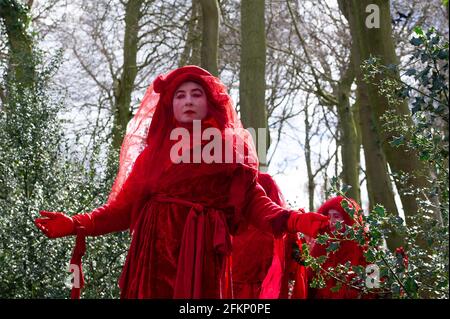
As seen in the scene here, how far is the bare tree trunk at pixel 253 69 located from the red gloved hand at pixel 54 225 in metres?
4.21

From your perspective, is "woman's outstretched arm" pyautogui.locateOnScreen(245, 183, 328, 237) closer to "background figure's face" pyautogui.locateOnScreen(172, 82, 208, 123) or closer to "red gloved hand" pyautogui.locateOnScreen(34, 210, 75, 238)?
"background figure's face" pyautogui.locateOnScreen(172, 82, 208, 123)

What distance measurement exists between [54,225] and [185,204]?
0.71 meters

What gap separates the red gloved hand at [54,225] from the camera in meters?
4.44

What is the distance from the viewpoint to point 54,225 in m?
4.45

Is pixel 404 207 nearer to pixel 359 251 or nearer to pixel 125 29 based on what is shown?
pixel 359 251

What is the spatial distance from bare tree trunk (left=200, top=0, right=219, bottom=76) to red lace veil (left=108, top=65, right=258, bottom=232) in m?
4.63

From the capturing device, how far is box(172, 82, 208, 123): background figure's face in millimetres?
4688

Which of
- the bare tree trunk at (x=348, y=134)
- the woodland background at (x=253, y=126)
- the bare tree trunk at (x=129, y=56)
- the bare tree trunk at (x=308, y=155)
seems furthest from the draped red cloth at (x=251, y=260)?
the bare tree trunk at (x=308, y=155)

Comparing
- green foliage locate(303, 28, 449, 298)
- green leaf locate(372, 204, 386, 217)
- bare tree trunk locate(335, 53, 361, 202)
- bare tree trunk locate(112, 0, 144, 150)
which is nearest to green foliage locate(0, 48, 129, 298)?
green foliage locate(303, 28, 449, 298)

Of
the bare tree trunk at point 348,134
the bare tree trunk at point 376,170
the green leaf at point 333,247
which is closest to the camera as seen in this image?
the green leaf at point 333,247

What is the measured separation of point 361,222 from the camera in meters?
3.75

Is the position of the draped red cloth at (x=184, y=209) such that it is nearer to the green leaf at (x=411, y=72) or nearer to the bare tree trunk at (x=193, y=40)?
the green leaf at (x=411, y=72)

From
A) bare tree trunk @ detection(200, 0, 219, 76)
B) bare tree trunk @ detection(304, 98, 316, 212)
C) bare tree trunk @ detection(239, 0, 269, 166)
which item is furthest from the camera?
bare tree trunk @ detection(304, 98, 316, 212)
